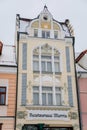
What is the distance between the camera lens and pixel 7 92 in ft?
68.0

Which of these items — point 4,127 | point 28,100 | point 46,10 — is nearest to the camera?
point 4,127

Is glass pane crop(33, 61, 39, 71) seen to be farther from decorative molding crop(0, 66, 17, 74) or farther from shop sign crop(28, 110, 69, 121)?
shop sign crop(28, 110, 69, 121)

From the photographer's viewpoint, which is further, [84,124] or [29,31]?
[29,31]

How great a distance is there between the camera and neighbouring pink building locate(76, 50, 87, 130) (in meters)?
21.3

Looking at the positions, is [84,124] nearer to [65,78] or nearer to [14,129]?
[65,78]

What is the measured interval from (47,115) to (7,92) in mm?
3731

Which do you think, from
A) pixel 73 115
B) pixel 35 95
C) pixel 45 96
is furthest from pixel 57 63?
pixel 73 115

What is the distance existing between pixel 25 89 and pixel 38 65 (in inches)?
104

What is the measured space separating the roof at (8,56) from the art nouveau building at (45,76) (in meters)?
0.69

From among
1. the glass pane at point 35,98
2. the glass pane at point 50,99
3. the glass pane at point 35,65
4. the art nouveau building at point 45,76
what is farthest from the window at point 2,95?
the glass pane at point 50,99

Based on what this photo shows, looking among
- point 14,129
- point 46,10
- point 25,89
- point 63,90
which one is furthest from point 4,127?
point 46,10

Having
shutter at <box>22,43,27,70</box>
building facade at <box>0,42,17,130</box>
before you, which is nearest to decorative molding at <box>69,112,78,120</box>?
building facade at <box>0,42,17,130</box>

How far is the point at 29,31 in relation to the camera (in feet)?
78.1

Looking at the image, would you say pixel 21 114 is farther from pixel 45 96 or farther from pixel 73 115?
pixel 73 115
